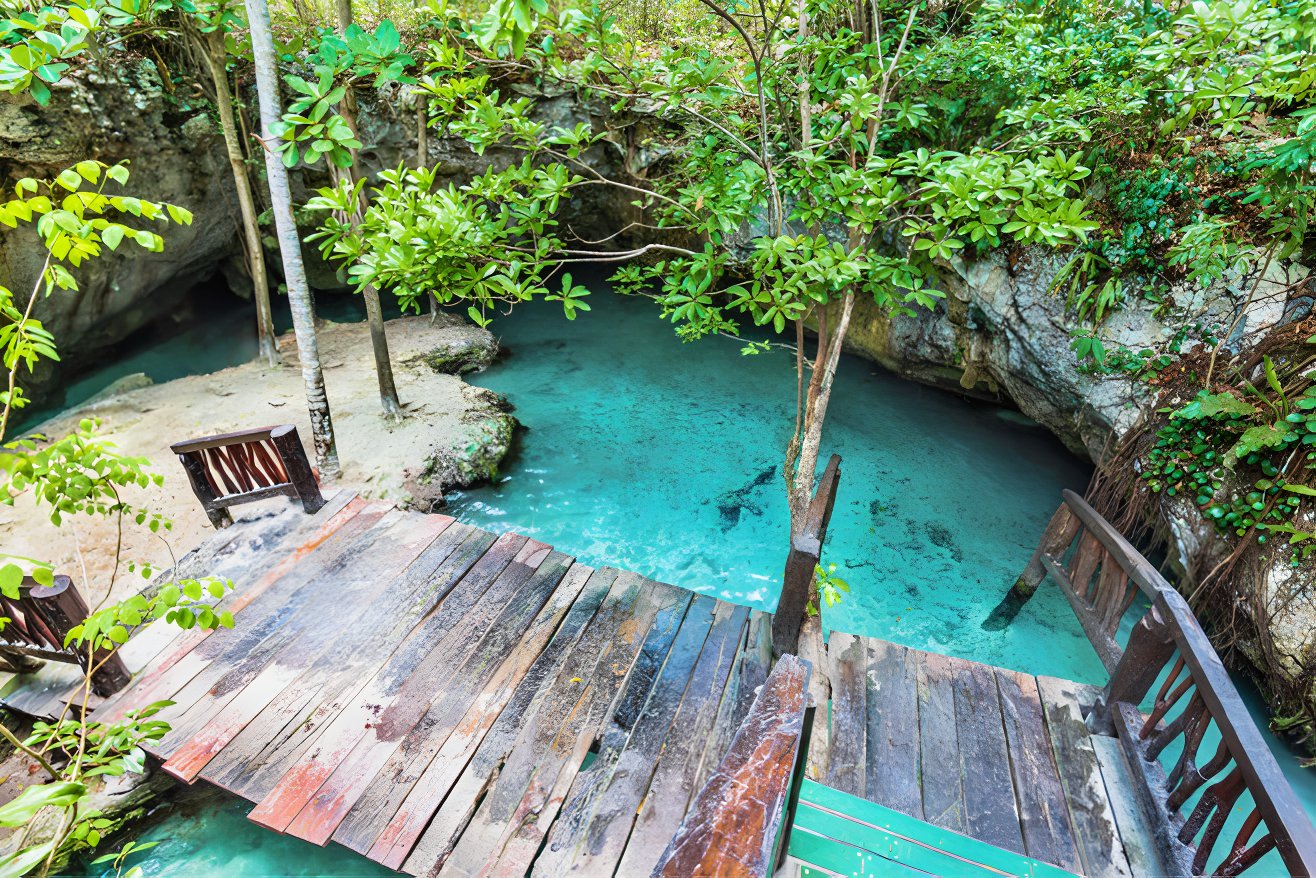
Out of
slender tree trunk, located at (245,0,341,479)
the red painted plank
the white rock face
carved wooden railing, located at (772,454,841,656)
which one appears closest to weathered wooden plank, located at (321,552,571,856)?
the red painted plank

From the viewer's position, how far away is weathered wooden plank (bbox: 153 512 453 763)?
11.3 feet

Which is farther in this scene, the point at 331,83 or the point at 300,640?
the point at 300,640

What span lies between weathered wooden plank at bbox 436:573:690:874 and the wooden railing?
2469 millimetres

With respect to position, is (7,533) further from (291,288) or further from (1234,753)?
(1234,753)

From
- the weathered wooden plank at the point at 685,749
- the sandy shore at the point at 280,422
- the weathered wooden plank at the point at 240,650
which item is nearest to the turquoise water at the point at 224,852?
the weathered wooden plank at the point at 240,650

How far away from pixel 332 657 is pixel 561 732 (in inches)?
61.2

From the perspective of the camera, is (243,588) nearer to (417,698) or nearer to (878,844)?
(417,698)

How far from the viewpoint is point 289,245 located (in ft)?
18.3

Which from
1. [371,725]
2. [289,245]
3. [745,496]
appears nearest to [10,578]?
[371,725]

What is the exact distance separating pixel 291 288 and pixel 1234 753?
6.91 meters

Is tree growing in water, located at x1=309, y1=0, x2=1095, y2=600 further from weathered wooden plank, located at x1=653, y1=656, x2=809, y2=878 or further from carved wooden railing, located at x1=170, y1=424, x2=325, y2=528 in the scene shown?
weathered wooden plank, located at x1=653, y1=656, x2=809, y2=878

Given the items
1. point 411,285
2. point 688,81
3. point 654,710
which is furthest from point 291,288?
point 654,710

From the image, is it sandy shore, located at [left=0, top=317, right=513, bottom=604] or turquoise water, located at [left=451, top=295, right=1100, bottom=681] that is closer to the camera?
turquoise water, located at [left=451, top=295, right=1100, bottom=681]

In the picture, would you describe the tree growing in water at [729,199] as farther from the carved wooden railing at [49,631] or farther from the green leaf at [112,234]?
the carved wooden railing at [49,631]
